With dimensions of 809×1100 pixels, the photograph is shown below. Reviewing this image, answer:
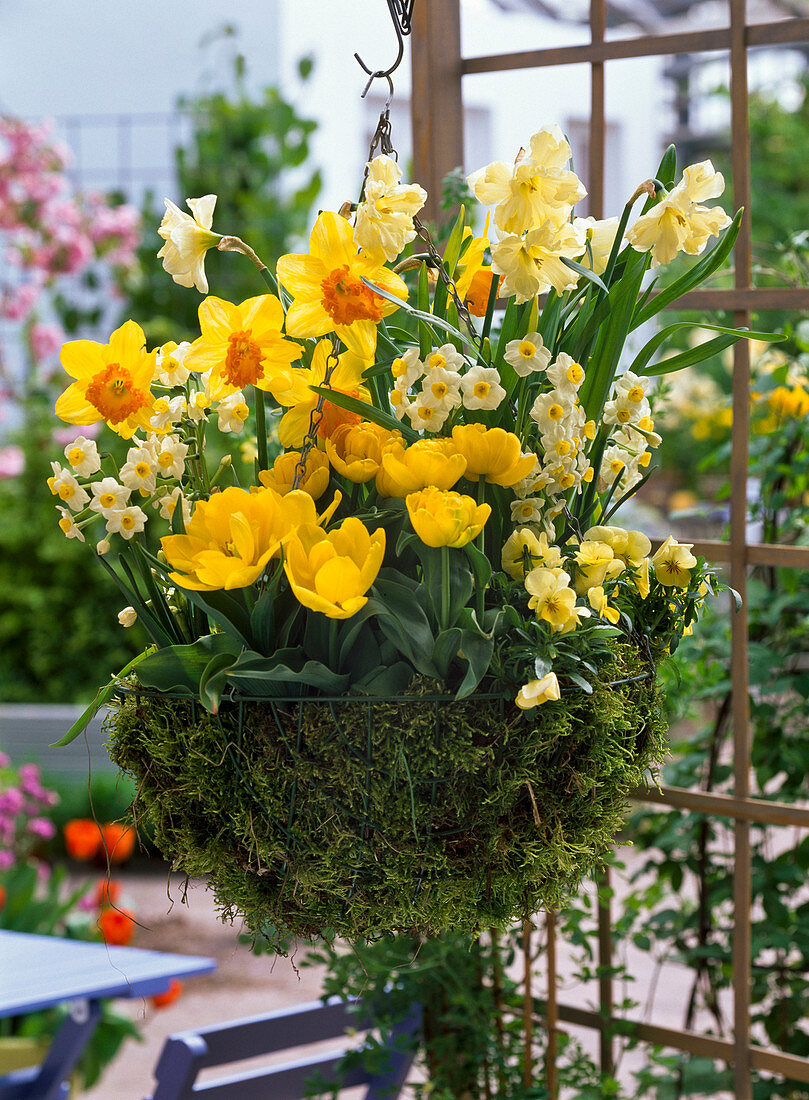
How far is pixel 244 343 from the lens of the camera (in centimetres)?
62

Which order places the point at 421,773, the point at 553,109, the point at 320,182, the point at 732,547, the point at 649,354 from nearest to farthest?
the point at 421,773, the point at 649,354, the point at 732,547, the point at 320,182, the point at 553,109

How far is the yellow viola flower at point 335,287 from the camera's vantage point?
0.59 metres

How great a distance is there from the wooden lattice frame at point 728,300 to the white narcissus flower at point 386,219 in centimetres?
60

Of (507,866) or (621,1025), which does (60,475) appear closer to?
(507,866)

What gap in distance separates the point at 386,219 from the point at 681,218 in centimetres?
17

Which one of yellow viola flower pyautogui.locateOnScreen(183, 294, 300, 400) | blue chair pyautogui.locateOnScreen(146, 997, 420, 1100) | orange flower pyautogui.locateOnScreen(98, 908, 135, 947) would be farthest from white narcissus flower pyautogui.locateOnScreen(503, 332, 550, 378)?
orange flower pyautogui.locateOnScreen(98, 908, 135, 947)

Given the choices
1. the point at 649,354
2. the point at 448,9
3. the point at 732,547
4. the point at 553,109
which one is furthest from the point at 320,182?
the point at 649,354

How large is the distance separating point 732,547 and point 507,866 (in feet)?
2.38

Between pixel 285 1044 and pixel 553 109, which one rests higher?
pixel 553 109

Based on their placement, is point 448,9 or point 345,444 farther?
point 448,9

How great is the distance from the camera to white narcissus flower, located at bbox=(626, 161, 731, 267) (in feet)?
1.97

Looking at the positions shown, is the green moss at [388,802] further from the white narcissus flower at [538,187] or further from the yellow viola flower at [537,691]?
the white narcissus flower at [538,187]

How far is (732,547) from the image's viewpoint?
1.25 metres

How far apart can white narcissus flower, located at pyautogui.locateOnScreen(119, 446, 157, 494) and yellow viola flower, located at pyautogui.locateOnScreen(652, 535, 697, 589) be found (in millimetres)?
320
